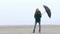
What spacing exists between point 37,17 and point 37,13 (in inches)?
10.2

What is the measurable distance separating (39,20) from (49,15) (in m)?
0.77

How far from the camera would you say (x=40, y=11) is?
23984mm
